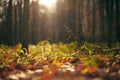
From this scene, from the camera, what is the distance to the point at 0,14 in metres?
26.3

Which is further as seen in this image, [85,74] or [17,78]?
[85,74]

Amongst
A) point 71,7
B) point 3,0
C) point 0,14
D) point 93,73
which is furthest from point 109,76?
point 0,14

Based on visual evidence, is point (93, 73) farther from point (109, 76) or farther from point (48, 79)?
point (48, 79)

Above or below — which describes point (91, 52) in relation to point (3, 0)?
below

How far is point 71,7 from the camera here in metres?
20.7

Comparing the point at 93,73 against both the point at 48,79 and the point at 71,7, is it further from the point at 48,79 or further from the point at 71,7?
the point at 71,7

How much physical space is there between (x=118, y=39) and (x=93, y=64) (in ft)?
63.0

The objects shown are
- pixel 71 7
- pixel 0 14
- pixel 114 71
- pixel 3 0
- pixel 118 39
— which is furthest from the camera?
pixel 0 14

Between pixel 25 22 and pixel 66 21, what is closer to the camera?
pixel 25 22

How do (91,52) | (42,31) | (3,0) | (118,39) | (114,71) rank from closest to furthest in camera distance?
(114,71)
(91,52)
(3,0)
(118,39)
(42,31)

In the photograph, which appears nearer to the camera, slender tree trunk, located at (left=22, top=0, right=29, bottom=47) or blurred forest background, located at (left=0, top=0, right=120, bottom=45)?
slender tree trunk, located at (left=22, top=0, right=29, bottom=47)

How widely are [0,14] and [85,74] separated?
23.7 metres

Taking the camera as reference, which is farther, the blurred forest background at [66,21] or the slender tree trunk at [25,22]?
the blurred forest background at [66,21]

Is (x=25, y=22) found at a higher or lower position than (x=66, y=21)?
higher
